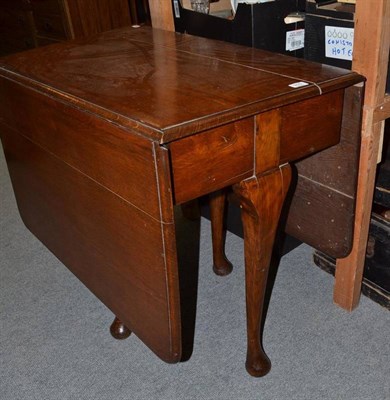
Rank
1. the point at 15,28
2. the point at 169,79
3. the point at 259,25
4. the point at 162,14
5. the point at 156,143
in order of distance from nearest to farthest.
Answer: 1. the point at 156,143
2. the point at 169,79
3. the point at 259,25
4. the point at 162,14
5. the point at 15,28

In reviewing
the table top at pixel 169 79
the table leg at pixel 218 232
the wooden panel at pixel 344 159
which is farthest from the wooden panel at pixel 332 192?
the table leg at pixel 218 232

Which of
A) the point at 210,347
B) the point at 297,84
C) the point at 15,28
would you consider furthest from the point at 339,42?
the point at 15,28

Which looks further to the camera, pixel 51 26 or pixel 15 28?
pixel 15 28

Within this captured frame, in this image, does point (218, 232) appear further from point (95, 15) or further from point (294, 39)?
point (95, 15)

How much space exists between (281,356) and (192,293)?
0.37 meters

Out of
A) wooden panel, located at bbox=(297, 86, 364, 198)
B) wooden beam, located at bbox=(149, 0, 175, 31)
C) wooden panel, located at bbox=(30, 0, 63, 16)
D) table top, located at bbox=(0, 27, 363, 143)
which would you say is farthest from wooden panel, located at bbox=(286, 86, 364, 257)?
wooden panel, located at bbox=(30, 0, 63, 16)

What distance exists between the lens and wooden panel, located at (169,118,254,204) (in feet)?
2.92

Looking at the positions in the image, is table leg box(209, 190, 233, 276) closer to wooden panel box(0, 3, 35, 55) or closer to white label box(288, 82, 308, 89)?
white label box(288, 82, 308, 89)

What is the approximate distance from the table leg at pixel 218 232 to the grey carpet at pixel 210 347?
33mm

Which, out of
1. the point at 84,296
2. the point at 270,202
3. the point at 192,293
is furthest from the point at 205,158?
the point at 84,296

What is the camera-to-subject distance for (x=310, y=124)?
1053 millimetres

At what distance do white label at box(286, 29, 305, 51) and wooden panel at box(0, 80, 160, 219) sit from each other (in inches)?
27.0

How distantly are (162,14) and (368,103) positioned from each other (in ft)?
2.40

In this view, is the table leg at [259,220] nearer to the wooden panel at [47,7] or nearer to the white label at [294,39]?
the white label at [294,39]
